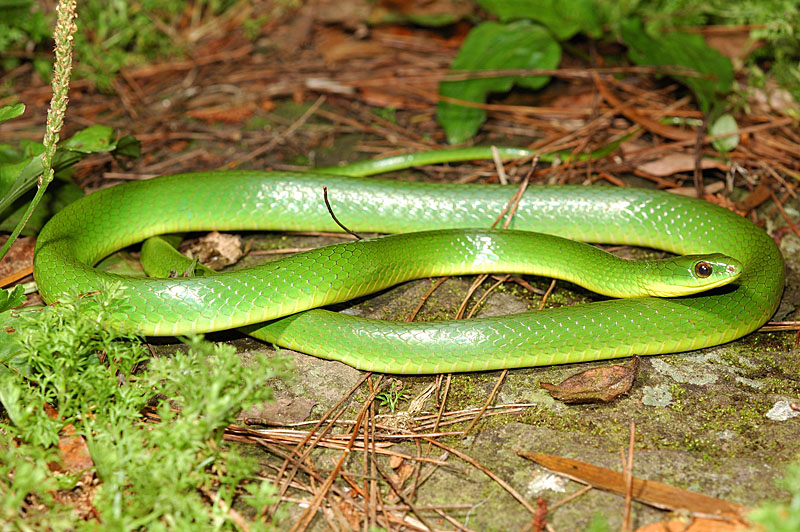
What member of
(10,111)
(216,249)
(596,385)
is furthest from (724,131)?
(10,111)

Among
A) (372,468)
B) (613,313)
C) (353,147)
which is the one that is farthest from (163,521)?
(353,147)

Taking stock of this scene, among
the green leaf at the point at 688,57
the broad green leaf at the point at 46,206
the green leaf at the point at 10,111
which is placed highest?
the green leaf at the point at 10,111

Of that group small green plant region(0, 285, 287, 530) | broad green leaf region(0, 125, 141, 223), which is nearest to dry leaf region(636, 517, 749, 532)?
small green plant region(0, 285, 287, 530)

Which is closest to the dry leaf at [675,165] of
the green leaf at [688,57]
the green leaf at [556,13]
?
the green leaf at [688,57]

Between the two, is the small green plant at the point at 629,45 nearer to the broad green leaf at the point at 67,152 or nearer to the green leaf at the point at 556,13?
the green leaf at the point at 556,13

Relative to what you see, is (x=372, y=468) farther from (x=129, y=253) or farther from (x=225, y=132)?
(x=225, y=132)

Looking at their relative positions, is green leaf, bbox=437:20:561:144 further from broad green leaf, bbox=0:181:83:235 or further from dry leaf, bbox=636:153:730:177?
broad green leaf, bbox=0:181:83:235
